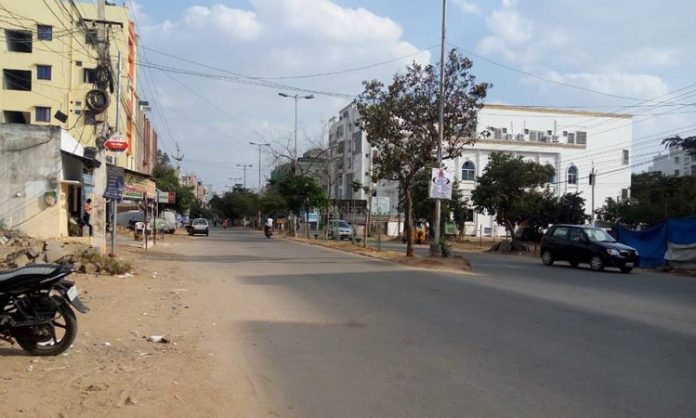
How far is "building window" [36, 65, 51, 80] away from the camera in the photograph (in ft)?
177

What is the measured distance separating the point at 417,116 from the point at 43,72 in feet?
140

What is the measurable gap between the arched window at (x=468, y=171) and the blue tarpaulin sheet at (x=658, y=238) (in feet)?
159

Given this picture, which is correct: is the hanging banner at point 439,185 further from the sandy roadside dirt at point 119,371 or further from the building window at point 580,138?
the building window at point 580,138

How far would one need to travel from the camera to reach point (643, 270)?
2506 cm

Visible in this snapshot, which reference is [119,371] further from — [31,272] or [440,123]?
[440,123]

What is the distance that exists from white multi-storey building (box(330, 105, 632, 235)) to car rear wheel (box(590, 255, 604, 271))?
51.5m

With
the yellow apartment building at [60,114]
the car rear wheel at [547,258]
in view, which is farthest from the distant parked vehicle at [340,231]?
the car rear wheel at [547,258]

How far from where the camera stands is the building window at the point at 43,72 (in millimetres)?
54094

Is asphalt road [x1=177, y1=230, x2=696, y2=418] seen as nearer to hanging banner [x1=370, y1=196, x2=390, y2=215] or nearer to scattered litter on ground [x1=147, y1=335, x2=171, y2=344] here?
scattered litter on ground [x1=147, y1=335, x2=171, y2=344]

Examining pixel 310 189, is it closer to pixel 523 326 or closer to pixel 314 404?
pixel 523 326

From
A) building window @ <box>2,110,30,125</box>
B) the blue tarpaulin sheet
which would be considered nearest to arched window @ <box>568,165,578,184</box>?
the blue tarpaulin sheet

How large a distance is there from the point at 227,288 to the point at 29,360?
7.65 meters

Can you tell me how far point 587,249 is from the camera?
23609mm

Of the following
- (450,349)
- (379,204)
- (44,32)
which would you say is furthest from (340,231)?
(450,349)
